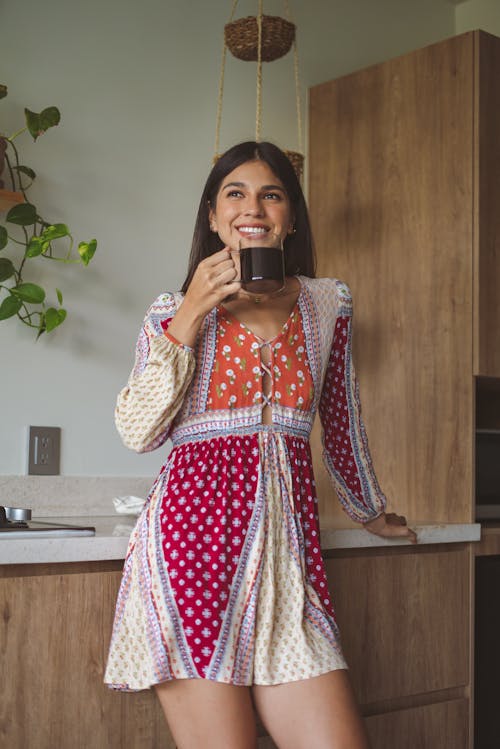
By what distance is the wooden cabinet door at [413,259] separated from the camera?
2348 mm

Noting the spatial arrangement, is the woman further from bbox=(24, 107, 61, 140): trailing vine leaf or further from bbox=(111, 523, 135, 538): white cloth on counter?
bbox=(24, 107, 61, 140): trailing vine leaf

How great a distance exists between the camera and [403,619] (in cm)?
211

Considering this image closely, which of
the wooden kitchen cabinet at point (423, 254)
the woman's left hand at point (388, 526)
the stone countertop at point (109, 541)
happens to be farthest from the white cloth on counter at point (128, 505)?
the wooden kitchen cabinet at point (423, 254)

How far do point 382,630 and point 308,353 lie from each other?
29.7 inches

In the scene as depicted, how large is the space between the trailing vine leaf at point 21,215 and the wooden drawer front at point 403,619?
971 mm

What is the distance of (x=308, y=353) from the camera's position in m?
1.62

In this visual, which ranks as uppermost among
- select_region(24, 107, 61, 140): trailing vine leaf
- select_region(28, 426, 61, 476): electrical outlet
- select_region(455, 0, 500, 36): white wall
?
select_region(455, 0, 500, 36): white wall

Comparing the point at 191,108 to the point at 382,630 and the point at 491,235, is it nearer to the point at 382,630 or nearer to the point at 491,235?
the point at 491,235

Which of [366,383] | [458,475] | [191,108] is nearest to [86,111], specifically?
[191,108]

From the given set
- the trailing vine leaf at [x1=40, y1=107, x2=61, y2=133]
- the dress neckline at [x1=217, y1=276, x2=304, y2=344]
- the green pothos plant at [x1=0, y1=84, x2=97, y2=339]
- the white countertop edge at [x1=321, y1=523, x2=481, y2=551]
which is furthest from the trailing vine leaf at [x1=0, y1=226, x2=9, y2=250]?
the white countertop edge at [x1=321, y1=523, x2=481, y2=551]

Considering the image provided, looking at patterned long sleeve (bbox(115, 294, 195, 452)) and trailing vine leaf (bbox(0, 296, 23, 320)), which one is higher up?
trailing vine leaf (bbox(0, 296, 23, 320))

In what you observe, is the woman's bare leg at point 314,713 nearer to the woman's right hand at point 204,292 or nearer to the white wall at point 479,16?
the woman's right hand at point 204,292

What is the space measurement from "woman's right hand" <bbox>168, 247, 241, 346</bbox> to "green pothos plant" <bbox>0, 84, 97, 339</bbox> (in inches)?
25.4

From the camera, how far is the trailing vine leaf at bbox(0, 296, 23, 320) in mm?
2055
